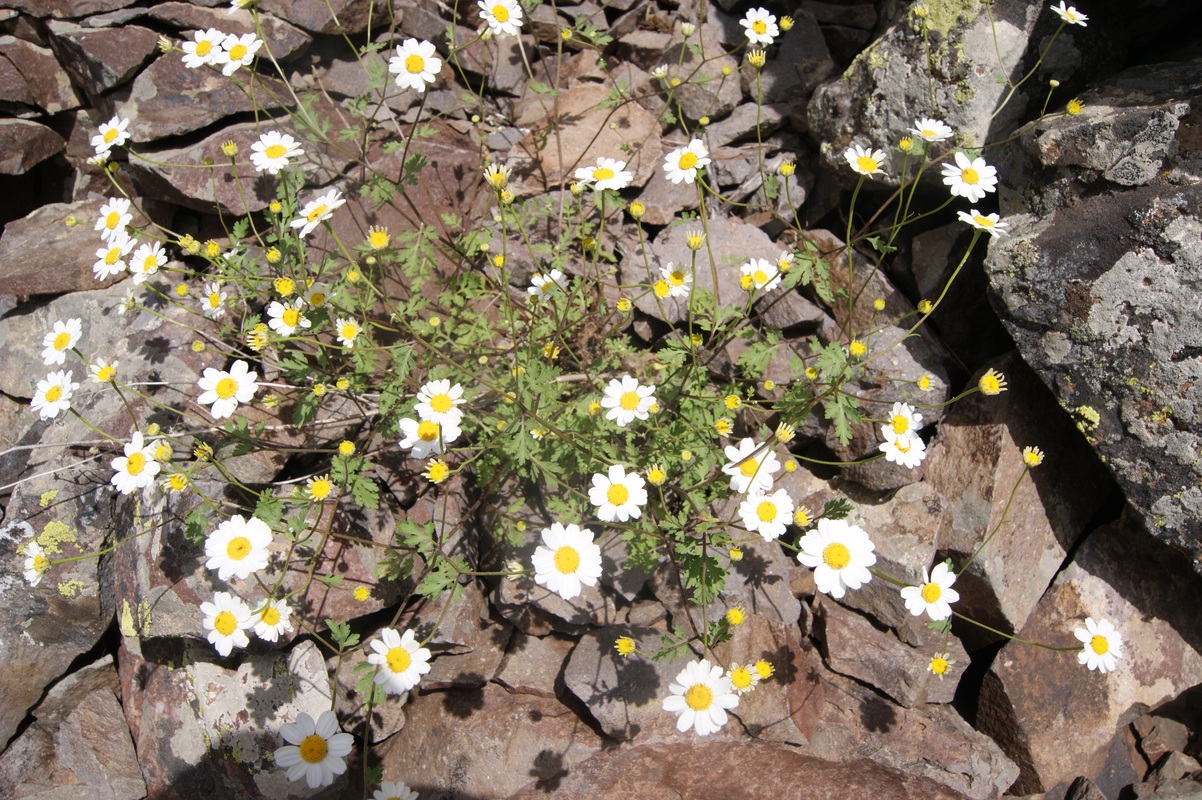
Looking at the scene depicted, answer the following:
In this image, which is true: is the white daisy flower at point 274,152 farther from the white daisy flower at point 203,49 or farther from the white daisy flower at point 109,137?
the white daisy flower at point 109,137

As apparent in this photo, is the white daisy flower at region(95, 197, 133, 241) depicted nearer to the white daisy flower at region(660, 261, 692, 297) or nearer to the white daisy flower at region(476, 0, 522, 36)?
the white daisy flower at region(476, 0, 522, 36)

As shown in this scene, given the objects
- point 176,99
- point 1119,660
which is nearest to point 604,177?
point 176,99

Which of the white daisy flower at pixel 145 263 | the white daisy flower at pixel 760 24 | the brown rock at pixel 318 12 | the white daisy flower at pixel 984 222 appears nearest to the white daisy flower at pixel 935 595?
the white daisy flower at pixel 984 222

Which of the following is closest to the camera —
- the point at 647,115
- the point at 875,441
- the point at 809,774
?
the point at 809,774

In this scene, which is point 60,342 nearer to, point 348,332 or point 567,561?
point 348,332

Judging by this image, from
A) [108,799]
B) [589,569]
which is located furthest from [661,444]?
[108,799]

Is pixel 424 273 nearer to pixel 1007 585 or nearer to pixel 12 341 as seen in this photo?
pixel 12 341

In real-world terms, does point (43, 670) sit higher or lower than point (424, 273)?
lower
